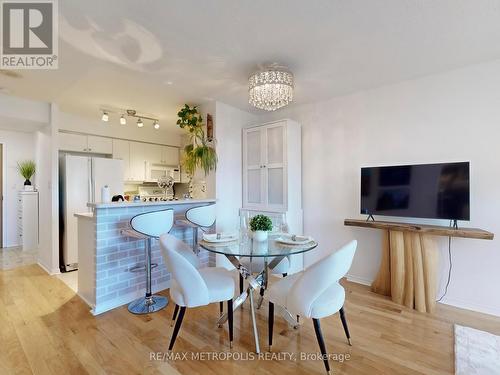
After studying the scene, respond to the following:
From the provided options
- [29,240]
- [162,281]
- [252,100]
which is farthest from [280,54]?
[29,240]

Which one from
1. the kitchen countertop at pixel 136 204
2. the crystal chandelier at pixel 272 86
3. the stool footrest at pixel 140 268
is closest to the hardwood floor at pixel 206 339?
the stool footrest at pixel 140 268

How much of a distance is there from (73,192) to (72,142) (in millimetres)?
995

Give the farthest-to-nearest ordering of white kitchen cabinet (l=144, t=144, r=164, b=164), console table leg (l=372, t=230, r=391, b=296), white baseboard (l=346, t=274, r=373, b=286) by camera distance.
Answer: white kitchen cabinet (l=144, t=144, r=164, b=164)
white baseboard (l=346, t=274, r=373, b=286)
console table leg (l=372, t=230, r=391, b=296)

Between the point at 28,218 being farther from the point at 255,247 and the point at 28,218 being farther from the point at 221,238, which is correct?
the point at 255,247

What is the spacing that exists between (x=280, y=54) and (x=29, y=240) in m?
5.51

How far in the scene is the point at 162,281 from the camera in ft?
10.1

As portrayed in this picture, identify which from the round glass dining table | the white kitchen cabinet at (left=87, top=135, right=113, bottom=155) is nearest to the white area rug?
the round glass dining table

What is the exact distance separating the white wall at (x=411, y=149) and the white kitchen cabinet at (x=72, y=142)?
11.3ft

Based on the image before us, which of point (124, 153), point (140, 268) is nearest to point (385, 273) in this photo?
point (140, 268)

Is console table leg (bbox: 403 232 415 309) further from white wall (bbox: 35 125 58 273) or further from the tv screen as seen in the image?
white wall (bbox: 35 125 58 273)

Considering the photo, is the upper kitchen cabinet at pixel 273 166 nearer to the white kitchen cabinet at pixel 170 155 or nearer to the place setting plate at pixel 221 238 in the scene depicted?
the place setting plate at pixel 221 238

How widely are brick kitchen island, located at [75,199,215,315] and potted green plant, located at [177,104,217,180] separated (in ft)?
2.70

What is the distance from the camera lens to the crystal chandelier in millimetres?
2326

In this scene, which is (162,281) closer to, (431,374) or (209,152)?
(209,152)
